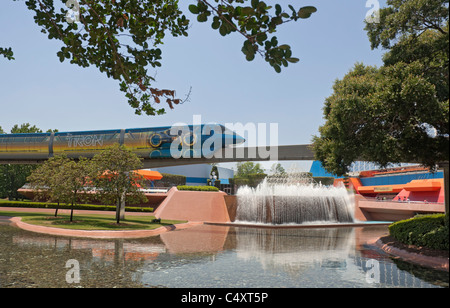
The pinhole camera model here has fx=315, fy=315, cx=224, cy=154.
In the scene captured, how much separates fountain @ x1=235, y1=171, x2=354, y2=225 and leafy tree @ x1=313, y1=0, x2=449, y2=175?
1248 centimetres

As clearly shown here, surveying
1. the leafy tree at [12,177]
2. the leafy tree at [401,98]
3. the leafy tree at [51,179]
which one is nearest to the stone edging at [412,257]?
the leafy tree at [401,98]

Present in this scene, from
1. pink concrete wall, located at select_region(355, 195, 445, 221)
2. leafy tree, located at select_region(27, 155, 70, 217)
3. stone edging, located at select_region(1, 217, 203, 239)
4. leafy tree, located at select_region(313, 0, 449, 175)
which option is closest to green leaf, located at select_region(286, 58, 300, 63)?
leafy tree, located at select_region(313, 0, 449, 175)

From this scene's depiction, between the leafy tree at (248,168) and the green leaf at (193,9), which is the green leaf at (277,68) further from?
the leafy tree at (248,168)

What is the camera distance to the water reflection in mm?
7133

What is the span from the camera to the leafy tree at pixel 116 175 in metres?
18.9

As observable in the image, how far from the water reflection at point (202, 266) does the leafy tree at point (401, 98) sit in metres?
3.88

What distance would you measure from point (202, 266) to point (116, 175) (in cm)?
1186

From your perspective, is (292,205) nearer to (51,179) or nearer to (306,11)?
(51,179)

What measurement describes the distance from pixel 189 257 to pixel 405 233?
26.6 feet

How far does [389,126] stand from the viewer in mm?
11508

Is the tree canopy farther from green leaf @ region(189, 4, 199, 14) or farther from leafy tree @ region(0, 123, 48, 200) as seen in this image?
green leaf @ region(189, 4, 199, 14)

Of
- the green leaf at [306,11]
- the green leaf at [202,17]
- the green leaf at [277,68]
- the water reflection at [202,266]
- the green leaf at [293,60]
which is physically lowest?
the water reflection at [202,266]
